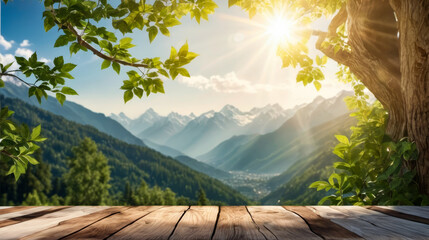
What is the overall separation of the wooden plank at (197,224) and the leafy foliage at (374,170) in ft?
6.02

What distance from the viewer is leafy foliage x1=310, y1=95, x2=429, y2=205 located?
3889 mm

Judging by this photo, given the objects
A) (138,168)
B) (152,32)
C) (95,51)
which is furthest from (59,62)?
(138,168)

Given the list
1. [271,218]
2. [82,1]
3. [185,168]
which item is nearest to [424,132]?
[271,218]

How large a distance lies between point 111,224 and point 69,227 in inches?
11.9

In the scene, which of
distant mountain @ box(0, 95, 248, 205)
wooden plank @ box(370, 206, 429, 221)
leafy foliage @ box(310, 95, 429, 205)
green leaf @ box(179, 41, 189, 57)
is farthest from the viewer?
distant mountain @ box(0, 95, 248, 205)

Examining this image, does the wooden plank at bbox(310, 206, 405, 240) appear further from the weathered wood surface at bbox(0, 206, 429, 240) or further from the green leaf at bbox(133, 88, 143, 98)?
the green leaf at bbox(133, 88, 143, 98)

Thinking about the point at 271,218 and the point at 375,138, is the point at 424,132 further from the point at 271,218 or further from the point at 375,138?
the point at 271,218

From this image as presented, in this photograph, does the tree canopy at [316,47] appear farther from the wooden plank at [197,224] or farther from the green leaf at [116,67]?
the wooden plank at [197,224]

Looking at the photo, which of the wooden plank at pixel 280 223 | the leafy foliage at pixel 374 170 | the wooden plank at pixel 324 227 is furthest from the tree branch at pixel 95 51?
the leafy foliage at pixel 374 170

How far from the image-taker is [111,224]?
2473mm

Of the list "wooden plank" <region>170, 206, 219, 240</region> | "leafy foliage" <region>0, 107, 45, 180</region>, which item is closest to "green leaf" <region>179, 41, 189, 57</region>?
"wooden plank" <region>170, 206, 219, 240</region>

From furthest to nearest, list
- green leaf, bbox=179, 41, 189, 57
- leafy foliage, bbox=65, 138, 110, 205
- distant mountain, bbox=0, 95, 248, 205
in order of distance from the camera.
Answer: distant mountain, bbox=0, 95, 248, 205, leafy foliage, bbox=65, 138, 110, 205, green leaf, bbox=179, 41, 189, 57

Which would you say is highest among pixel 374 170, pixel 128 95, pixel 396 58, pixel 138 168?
pixel 138 168

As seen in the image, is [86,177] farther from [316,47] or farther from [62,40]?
[62,40]
